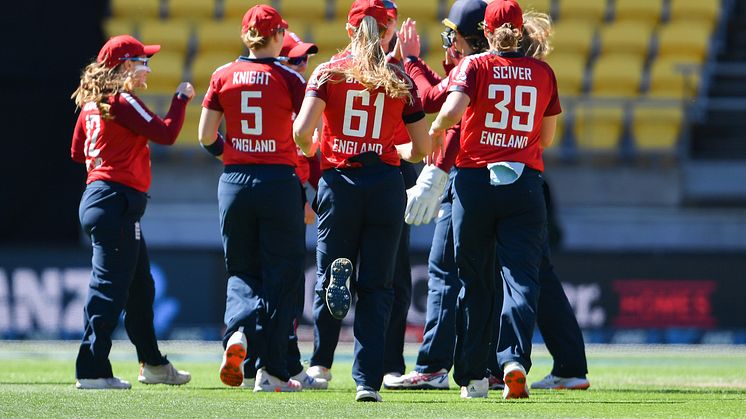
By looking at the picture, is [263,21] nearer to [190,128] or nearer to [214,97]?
[214,97]

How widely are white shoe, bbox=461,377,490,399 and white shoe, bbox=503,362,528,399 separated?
0.41 ft

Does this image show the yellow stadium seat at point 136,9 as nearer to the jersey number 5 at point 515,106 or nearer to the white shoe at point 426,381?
the white shoe at point 426,381

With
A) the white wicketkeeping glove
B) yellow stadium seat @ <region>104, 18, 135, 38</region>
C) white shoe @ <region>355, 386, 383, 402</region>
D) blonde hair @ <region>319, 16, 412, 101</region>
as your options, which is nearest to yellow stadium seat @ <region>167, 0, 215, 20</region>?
yellow stadium seat @ <region>104, 18, 135, 38</region>

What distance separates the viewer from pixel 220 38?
17.4 meters

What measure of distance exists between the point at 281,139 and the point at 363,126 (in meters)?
0.59

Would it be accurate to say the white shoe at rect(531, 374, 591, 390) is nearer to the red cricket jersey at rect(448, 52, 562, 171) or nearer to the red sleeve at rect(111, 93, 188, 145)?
the red cricket jersey at rect(448, 52, 562, 171)

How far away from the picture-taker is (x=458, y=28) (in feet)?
24.7

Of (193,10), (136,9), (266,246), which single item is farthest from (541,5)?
(266,246)

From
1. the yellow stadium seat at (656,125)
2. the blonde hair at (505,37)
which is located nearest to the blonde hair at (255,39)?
the blonde hair at (505,37)

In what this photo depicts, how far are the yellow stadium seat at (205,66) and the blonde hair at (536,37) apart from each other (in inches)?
376

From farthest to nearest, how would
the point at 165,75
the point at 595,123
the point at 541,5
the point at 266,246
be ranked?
1. the point at 541,5
2. the point at 165,75
3. the point at 595,123
4. the point at 266,246

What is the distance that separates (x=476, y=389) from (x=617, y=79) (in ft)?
33.8

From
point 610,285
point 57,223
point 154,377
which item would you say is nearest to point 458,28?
point 154,377

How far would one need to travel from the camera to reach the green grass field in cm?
638
